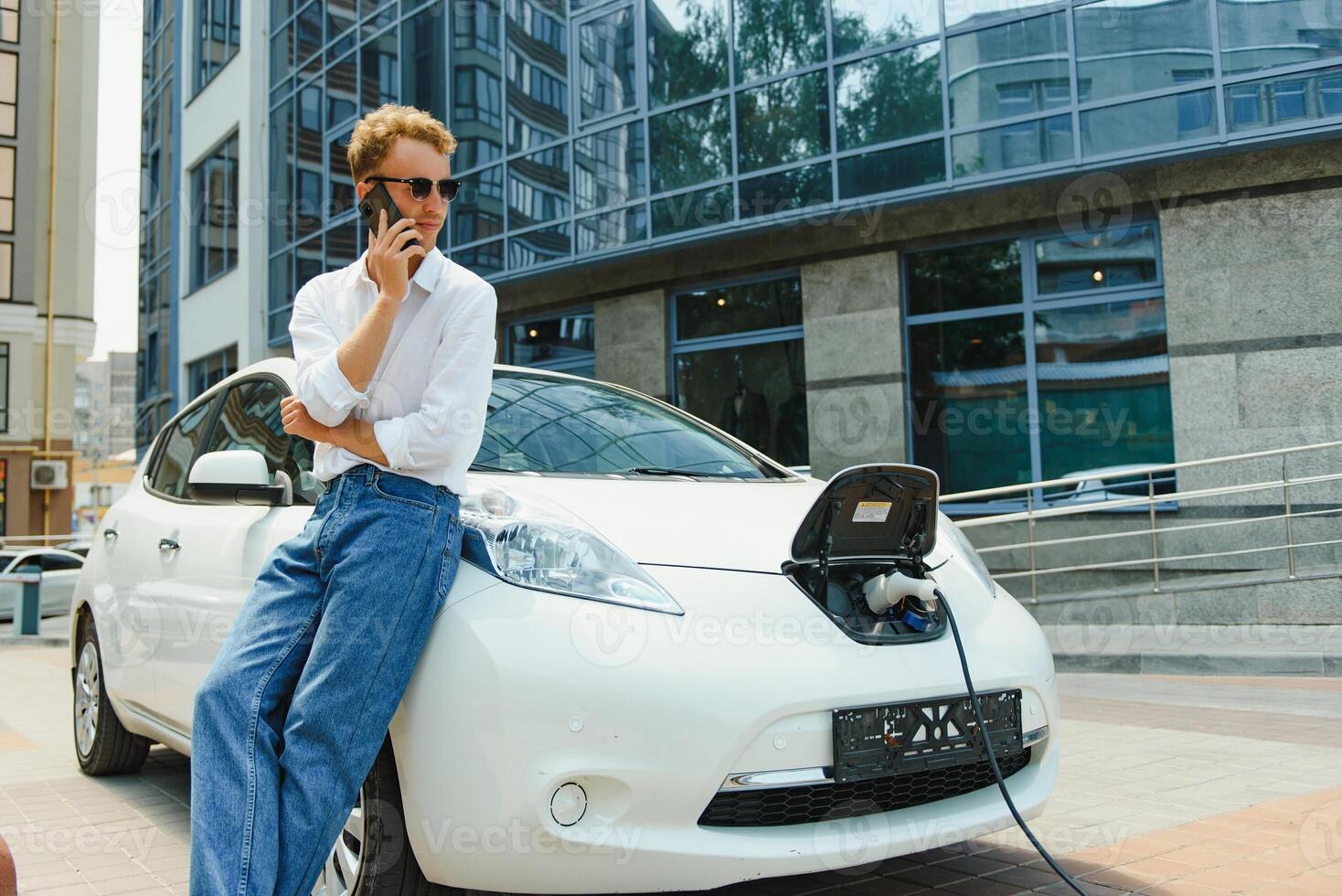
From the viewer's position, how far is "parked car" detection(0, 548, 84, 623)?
17297 millimetres

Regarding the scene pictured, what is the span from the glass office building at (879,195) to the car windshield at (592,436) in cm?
754

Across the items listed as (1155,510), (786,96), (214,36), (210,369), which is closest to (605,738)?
(1155,510)

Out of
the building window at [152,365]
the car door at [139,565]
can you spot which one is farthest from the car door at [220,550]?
the building window at [152,365]

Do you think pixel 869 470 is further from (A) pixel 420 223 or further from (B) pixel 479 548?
(A) pixel 420 223

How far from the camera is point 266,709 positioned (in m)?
2.46

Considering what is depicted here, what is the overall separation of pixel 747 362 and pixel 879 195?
259cm

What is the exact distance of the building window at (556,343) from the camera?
577 inches

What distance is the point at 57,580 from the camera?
1830cm

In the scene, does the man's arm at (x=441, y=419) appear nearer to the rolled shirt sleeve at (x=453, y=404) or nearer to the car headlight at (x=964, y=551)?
the rolled shirt sleeve at (x=453, y=404)

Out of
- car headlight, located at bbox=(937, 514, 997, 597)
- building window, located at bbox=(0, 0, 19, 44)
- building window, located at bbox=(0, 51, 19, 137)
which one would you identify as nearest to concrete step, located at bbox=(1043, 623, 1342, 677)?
car headlight, located at bbox=(937, 514, 997, 597)

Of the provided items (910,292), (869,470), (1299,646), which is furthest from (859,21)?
(869,470)

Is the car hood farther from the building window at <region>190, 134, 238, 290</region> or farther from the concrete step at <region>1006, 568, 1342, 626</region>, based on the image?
the building window at <region>190, 134, 238, 290</region>

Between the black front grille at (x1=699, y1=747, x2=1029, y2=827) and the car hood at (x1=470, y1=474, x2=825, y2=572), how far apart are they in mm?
521

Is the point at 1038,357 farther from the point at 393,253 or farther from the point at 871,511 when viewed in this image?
the point at 393,253
